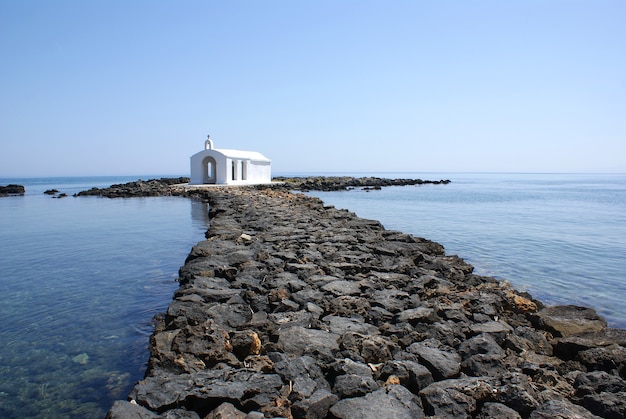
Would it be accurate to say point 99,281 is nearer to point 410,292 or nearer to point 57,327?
point 57,327

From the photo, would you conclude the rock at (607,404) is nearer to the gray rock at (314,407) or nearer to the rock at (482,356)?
the rock at (482,356)

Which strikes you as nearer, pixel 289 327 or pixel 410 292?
pixel 289 327

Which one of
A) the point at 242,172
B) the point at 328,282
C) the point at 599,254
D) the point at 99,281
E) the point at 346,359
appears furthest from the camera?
the point at 242,172

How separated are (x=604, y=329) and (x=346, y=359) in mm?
3436

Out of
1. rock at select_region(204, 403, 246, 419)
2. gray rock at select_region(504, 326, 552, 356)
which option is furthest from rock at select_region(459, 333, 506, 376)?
rock at select_region(204, 403, 246, 419)

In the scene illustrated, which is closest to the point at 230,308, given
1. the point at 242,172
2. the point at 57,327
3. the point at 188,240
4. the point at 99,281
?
the point at 57,327

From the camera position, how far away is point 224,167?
1431 inches

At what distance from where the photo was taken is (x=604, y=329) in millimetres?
5105

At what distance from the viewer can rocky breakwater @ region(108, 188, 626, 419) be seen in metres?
Answer: 3.23

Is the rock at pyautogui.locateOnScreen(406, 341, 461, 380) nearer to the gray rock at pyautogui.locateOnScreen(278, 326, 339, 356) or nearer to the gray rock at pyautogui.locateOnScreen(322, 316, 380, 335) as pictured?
the gray rock at pyautogui.locateOnScreen(322, 316, 380, 335)

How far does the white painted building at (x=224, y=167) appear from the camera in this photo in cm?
3659

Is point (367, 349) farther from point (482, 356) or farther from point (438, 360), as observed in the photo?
point (482, 356)

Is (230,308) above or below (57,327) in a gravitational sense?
above

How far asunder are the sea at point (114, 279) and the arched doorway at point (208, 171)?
18.0m
